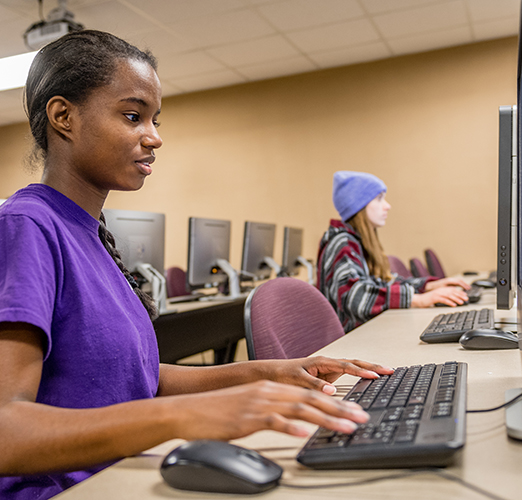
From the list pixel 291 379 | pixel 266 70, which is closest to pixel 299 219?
pixel 266 70

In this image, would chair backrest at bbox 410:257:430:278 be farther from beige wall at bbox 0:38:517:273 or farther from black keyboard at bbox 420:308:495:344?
black keyboard at bbox 420:308:495:344

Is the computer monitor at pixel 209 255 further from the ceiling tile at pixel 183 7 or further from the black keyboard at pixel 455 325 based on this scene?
the black keyboard at pixel 455 325

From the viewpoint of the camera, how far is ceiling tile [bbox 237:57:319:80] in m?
4.91

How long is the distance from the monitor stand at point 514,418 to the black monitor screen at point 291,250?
314cm

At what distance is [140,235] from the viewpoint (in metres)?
2.50

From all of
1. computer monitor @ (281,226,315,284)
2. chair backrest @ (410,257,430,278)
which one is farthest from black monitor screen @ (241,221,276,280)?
chair backrest @ (410,257,430,278)

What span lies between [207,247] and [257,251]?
2.12ft

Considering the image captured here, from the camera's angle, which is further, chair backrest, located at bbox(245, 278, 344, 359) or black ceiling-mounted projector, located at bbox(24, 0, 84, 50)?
black ceiling-mounted projector, located at bbox(24, 0, 84, 50)

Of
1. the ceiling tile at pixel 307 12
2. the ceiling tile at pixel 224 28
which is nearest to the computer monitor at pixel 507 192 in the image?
the ceiling tile at pixel 307 12

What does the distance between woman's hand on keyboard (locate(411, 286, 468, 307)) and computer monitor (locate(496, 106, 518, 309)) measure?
0.65 metres

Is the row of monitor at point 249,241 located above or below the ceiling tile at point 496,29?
below

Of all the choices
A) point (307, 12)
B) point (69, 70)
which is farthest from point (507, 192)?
point (307, 12)

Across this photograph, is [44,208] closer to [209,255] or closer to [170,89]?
[209,255]

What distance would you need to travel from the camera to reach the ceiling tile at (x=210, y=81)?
5180mm
